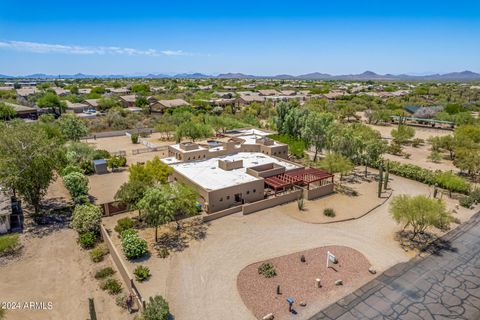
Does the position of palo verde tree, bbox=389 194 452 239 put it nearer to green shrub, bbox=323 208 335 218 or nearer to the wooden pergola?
green shrub, bbox=323 208 335 218

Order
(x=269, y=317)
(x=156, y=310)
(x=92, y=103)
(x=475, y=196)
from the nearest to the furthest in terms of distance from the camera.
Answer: (x=156, y=310)
(x=269, y=317)
(x=475, y=196)
(x=92, y=103)

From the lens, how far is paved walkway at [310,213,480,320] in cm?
1988

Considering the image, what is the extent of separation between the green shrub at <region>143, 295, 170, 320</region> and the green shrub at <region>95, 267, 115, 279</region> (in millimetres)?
6442

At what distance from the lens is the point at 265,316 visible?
1911 centimetres

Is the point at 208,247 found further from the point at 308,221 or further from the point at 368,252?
the point at 368,252

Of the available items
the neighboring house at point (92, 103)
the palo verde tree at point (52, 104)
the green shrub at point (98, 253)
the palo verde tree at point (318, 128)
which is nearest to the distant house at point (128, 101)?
the neighboring house at point (92, 103)

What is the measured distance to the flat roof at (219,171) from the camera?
3612cm

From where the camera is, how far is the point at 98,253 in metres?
25.9

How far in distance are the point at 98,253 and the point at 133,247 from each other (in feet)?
11.1

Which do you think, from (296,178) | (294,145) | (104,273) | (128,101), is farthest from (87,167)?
(128,101)

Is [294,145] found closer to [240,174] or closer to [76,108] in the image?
[240,174]

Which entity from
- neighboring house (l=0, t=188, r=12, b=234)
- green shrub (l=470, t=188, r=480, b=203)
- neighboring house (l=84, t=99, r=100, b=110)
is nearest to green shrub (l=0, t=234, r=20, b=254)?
neighboring house (l=0, t=188, r=12, b=234)

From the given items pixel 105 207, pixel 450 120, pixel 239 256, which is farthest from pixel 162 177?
pixel 450 120

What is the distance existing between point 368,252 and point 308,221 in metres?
7.21
